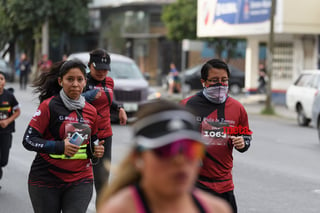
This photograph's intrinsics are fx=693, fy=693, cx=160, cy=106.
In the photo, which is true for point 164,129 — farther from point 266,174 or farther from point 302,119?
point 302,119

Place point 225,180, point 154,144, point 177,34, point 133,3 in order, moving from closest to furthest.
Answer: point 154,144
point 225,180
point 177,34
point 133,3

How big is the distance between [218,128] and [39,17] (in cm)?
4378

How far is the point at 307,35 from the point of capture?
95.3ft

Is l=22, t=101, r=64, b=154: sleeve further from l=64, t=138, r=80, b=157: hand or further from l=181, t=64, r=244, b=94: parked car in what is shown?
l=181, t=64, r=244, b=94: parked car

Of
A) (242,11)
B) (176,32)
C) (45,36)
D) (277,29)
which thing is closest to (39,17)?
(45,36)

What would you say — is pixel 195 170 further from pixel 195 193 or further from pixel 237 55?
pixel 237 55

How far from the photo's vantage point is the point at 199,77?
37.3m

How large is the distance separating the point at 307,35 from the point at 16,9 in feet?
81.5

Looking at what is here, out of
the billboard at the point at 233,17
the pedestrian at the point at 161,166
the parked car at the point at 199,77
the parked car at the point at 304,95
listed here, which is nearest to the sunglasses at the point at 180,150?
the pedestrian at the point at 161,166

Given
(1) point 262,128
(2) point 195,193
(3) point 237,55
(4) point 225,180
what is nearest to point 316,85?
(1) point 262,128

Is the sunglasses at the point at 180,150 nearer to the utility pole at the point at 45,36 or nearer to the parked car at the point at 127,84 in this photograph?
the parked car at the point at 127,84

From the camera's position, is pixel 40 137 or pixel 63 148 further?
pixel 40 137

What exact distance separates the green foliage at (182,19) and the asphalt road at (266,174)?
22.9 meters

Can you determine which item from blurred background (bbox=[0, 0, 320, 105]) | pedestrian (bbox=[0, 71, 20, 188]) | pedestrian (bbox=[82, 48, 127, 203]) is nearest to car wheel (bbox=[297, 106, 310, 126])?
blurred background (bbox=[0, 0, 320, 105])
